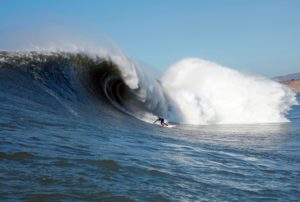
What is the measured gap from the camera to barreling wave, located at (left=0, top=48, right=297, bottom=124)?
571 inches

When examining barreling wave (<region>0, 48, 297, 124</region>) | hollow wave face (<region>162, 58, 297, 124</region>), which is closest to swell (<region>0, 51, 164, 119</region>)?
barreling wave (<region>0, 48, 297, 124</region>)

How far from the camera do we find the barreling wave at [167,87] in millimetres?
14508

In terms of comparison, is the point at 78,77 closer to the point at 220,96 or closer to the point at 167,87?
the point at 167,87

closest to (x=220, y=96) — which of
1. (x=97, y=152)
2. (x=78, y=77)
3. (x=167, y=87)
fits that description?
(x=167, y=87)

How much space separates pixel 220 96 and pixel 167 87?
2967 millimetres

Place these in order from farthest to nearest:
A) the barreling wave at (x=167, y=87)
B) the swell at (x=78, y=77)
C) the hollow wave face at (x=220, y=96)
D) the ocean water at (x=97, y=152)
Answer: the hollow wave face at (x=220, y=96)
the barreling wave at (x=167, y=87)
the swell at (x=78, y=77)
the ocean water at (x=97, y=152)

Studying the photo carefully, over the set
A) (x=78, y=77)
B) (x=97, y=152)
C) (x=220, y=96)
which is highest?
(x=220, y=96)

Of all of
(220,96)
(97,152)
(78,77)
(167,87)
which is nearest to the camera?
(97,152)

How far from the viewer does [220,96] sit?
2433cm

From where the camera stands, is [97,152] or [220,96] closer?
[97,152]

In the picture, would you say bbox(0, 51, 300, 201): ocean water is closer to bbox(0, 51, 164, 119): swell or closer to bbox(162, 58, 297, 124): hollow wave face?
bbox(0, 51, 164, 119): swell

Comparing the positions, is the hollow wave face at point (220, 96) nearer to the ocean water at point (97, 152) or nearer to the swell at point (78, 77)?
the swell at point (78, 77)

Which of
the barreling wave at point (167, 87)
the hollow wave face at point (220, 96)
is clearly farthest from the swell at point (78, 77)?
the hollow wave face at point (220, 96)

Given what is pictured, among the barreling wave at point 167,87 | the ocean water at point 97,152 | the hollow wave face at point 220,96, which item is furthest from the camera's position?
the hollow wave face at point 220,96
